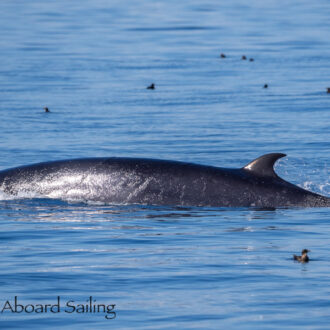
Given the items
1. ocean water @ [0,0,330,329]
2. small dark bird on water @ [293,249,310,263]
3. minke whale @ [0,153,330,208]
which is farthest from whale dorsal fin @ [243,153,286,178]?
small dark bird on water @ [293,249,310,263]

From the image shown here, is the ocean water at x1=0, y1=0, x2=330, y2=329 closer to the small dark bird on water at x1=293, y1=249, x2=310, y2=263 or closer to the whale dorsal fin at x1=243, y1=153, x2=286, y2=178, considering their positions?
the small dark bird on water at x1=293, y1=249, x2=310, y2=263

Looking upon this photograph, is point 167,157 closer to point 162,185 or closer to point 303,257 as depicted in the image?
point 162,185

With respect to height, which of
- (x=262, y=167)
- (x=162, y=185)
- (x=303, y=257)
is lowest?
(x=303, y=257)

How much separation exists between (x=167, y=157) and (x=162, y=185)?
548 centimetres

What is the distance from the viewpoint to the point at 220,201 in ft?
50.5

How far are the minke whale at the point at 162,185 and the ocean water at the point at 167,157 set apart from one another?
23cm

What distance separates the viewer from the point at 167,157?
2098 cm

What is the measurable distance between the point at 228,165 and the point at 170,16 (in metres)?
51.6

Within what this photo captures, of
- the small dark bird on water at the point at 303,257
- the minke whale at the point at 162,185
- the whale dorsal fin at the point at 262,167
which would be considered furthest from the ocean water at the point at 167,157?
the whale dorsal fin at the point at 262,167

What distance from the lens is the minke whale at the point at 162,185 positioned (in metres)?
15.4

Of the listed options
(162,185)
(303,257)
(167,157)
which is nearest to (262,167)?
(162,185)

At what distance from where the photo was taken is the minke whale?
50.5 feet

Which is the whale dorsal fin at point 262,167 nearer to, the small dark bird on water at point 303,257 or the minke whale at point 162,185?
the minke whale at point 162,185

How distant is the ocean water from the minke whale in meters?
0.23
